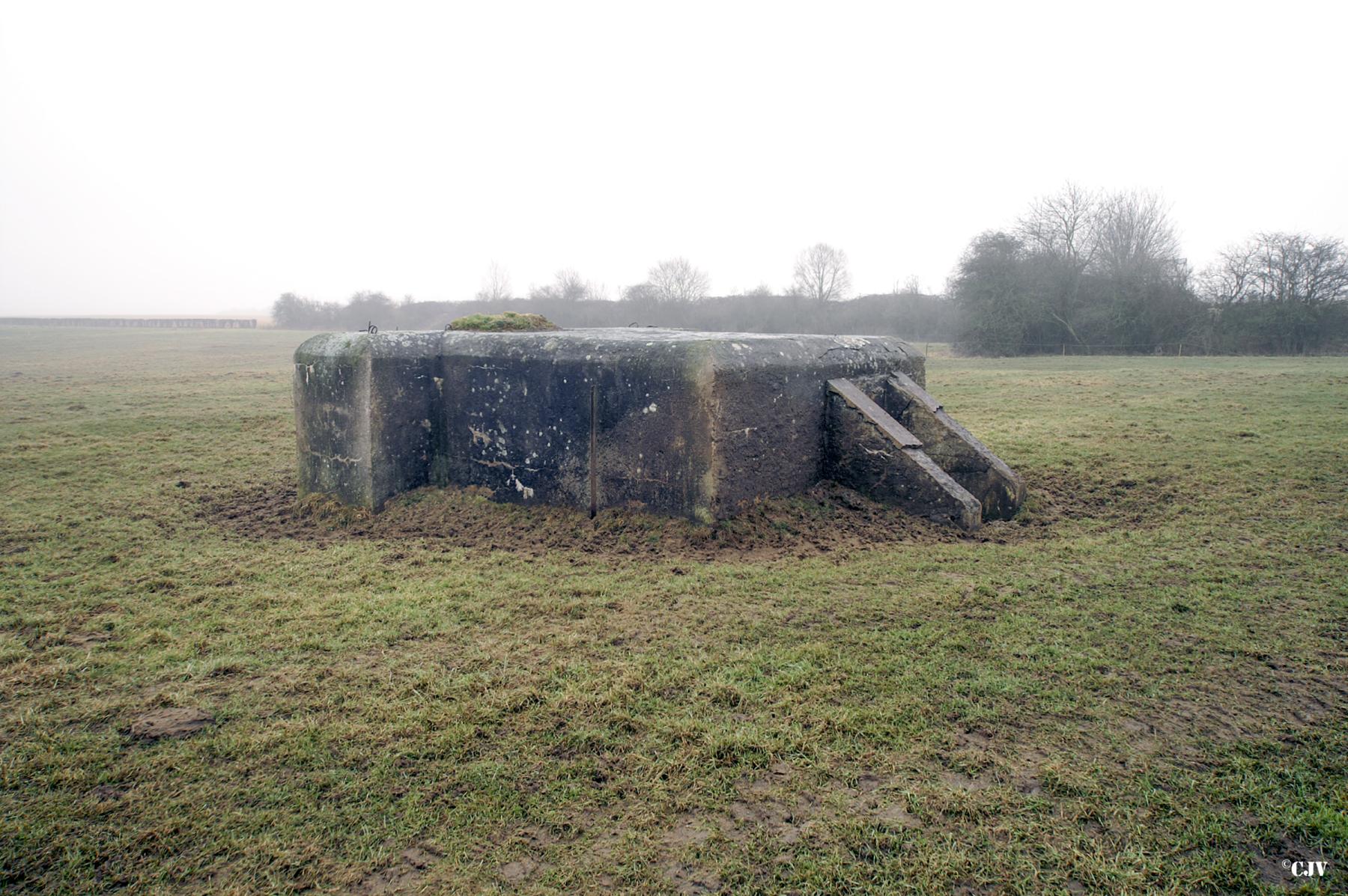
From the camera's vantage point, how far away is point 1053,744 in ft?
8.59

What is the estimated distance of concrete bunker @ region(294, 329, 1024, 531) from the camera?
198 inches

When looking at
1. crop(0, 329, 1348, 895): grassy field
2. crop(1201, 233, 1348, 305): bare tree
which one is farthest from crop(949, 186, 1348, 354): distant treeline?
crop(0, 329, 1348, 895): grassy field

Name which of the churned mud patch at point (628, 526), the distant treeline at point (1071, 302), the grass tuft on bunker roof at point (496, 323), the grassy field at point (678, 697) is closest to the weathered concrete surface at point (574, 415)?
the churned mud patch at point (628, 526)

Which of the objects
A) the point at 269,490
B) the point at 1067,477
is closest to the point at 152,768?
the point at 269,490

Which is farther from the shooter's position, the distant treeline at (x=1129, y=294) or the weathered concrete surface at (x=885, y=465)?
the distant treeline at (x=1129, y=294)

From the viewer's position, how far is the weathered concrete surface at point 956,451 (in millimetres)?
5727

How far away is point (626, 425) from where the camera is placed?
5145mm

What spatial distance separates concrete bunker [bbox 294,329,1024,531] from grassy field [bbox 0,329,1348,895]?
0.26m

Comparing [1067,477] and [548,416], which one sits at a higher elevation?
[548,416]

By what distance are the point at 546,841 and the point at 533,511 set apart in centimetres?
337

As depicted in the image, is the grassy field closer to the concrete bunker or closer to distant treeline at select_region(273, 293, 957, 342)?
the concrete bunker

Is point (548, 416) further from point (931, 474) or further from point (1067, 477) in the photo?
point (1067, 477)

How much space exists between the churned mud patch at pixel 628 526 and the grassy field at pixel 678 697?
4 cm

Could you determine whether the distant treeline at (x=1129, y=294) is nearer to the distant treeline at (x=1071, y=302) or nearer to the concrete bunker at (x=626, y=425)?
the distant treeline at (x=1071, y=302)
